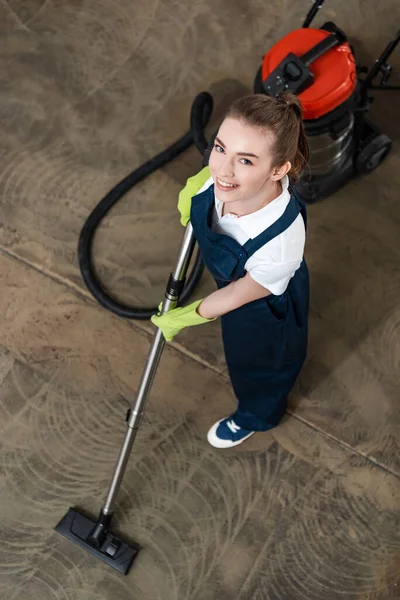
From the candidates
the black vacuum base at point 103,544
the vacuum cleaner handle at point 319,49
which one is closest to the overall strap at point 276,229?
the vacuum cleaner handle at point 319,49

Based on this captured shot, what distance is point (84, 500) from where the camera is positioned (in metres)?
2.09

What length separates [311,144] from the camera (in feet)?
7.95

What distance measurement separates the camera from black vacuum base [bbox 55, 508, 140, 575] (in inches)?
78.3

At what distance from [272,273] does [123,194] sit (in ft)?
4.04

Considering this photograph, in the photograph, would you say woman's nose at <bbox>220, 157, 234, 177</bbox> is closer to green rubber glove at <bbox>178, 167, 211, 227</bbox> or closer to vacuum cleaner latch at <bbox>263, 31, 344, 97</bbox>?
green rubber glove at <bbox>178, 167, 211, 227</bbox>

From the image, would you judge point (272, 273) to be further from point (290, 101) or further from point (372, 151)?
point (372, 151)

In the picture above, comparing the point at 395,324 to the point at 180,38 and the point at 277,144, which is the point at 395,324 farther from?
the point at 180,38

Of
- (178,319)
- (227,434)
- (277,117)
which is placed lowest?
(227,434)

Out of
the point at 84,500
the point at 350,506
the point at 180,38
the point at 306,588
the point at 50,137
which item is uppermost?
the point at 180,38

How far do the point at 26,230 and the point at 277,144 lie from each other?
1447mm

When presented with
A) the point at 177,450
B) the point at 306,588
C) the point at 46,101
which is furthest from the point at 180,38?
the point at 306,588

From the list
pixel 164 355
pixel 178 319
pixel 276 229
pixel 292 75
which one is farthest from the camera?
pixel 164 355

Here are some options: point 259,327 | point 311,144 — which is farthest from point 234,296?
point 311,144

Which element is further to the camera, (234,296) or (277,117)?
(234,296)
